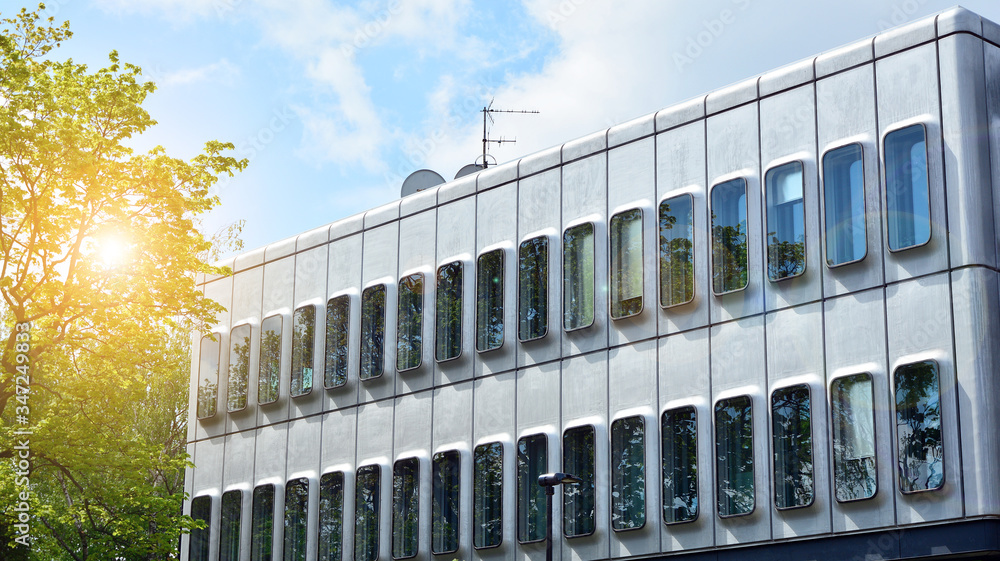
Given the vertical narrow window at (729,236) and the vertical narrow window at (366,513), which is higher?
the vertical narrow window at (729,236)

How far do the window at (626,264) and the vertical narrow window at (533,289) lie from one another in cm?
177

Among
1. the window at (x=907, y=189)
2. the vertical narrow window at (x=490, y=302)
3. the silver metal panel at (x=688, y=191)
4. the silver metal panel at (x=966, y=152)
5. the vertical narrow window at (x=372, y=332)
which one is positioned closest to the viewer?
the silver metal panel at (x=966, y=152)

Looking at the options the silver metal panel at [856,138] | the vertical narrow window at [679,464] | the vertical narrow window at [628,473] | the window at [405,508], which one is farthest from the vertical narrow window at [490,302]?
the silver metal panel at [856,138]

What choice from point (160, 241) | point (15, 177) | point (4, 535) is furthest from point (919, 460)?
point (4, 535)

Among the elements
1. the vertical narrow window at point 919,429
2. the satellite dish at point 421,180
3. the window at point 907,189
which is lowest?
the vertical narrow window at point 919,429

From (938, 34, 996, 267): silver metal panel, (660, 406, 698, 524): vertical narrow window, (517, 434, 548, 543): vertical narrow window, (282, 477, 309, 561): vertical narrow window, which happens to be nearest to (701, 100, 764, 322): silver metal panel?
(660, 406, 698, 524): vertical narrow window

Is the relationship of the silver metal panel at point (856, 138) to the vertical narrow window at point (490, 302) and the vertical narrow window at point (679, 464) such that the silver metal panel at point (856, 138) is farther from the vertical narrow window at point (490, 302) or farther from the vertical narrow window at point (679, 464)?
the vertical narrow window at point (490, 302)

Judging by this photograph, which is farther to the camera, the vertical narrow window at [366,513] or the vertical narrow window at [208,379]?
the vertical narrow window at [208,379]

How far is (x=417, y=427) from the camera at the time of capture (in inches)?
1120

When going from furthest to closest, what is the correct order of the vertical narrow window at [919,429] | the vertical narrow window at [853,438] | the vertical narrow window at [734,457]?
the vertical narrow window at [734,457] → the vertical narrow window at [853,438] → the vertical narrow window at [919,429]

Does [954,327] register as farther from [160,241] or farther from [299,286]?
[299,286]

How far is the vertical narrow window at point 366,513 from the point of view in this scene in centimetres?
2870

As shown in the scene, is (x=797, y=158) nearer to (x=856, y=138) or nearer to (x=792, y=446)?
(x=856, y=138)

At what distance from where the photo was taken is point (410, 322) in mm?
29266
